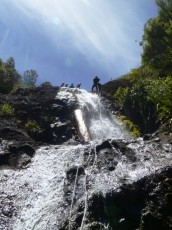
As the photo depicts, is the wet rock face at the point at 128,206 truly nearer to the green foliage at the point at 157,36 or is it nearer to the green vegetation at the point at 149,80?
the green vegetation at the point at 149,80

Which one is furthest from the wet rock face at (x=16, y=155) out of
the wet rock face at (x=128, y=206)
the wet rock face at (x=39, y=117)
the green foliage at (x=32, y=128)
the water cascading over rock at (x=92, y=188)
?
the green foliage at (x=32, y=128)

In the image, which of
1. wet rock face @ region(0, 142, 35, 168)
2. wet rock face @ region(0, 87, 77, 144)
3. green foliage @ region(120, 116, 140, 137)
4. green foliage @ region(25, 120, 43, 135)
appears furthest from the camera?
green foliage @ region(120, 116, 140, 137)

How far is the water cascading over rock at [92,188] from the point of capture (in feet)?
22.9

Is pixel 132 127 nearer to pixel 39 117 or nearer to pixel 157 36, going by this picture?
pixel 39 117

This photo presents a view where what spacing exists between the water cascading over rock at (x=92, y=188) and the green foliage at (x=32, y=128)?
13.6 feet

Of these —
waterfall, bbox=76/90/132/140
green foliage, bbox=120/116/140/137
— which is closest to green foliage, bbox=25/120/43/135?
waterfall, bbox=76/90/132/140

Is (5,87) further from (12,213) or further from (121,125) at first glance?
(12,213)

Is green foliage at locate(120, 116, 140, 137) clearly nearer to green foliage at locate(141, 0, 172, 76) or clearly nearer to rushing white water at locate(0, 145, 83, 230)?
rushing white water at locate(0, 145, 83, 230)

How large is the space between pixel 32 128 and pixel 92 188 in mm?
8981

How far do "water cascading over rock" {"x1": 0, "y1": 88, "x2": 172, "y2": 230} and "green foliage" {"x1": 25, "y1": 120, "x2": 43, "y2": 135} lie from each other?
13.6 feet

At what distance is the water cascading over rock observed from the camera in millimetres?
6969

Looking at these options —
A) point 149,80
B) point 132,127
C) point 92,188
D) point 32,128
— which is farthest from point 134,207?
point 149,80

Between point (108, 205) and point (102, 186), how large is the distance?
33.2 inches

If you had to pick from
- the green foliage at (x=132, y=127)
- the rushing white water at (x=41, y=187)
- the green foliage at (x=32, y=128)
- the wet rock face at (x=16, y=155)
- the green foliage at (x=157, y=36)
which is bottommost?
the rushing white water at (x=41, y=187)
